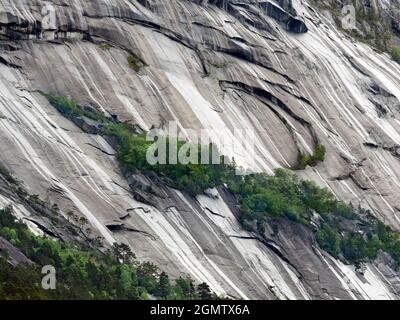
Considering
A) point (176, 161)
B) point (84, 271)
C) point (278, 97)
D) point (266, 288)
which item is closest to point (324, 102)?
point (278, 97)

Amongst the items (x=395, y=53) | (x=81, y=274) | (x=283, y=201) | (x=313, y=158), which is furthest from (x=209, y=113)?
(x=395, y=53)

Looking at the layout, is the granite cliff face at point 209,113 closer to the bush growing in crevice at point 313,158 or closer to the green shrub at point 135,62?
the green shrub at point 135,62

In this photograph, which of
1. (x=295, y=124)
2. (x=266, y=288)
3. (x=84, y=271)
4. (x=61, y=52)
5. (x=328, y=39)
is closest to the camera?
(x=84, y=271)

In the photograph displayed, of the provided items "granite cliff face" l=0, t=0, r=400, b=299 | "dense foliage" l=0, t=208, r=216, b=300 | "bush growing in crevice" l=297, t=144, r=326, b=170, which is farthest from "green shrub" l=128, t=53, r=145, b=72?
"dense foliage" l=0, t=208, r=216, b=300

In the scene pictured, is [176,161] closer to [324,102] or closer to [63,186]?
[63,186]

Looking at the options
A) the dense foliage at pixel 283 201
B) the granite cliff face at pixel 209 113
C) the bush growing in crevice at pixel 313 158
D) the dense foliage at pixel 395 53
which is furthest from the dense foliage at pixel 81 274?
the dense foliage at pixel 395 53
